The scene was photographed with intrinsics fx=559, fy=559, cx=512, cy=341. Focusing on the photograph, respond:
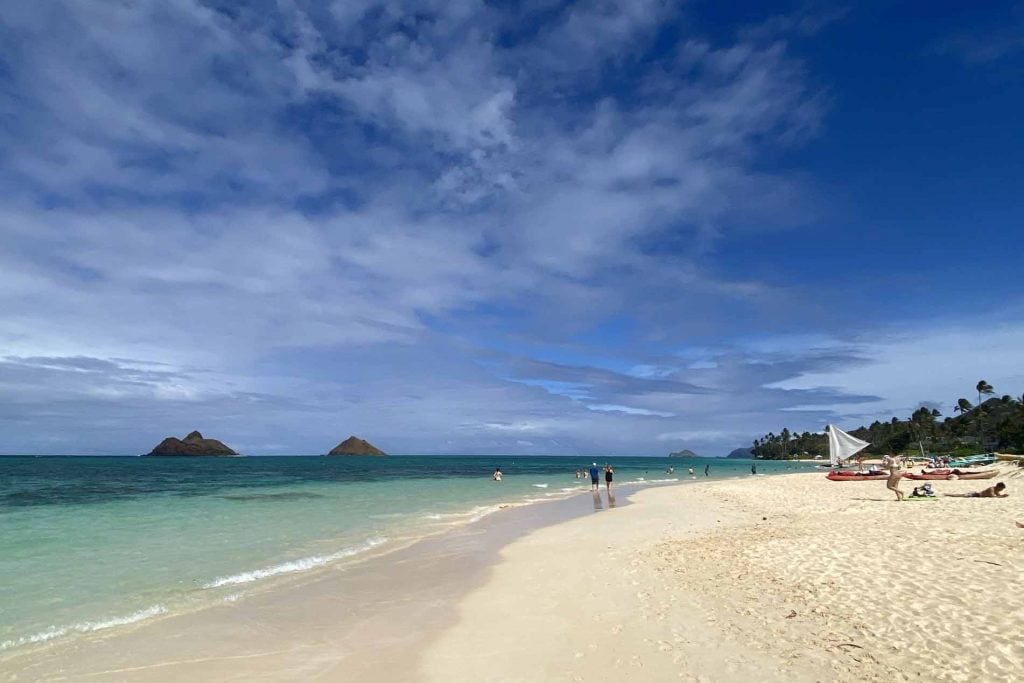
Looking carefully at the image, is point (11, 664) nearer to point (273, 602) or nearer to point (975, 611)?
point (273, 602)

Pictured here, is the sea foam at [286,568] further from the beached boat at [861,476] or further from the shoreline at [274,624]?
the beached boat at [861,476]

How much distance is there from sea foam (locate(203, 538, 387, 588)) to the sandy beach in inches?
51.5

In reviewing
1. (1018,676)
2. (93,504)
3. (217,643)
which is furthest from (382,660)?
(93,504)

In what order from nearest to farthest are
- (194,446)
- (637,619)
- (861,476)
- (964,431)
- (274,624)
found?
(637,619)
(274,624)
(861,476)
(964,431)
(194,446)

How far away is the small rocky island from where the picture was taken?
192125 millimetres

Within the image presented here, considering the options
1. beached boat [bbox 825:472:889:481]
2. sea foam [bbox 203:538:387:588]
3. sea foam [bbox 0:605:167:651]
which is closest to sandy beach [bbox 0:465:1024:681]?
sea foam [bbox 0:605:167:651]

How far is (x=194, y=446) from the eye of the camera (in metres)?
193

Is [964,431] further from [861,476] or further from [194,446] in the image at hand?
[194,446]

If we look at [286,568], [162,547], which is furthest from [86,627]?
[162,547]

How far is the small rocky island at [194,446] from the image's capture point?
192125mm

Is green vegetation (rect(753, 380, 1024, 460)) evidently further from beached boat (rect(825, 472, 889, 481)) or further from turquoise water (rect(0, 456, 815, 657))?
turquoise water (rect(0, 456, 815, 657))

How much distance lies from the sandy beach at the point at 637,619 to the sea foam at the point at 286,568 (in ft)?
4.29

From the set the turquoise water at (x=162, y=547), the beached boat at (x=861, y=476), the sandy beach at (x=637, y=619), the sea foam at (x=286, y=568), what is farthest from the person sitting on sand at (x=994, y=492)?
the sea foam at (x=286, y=568)

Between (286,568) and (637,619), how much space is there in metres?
9.12
